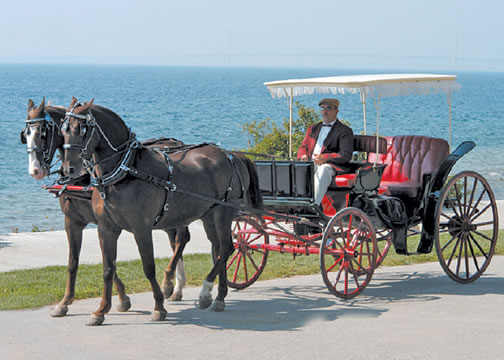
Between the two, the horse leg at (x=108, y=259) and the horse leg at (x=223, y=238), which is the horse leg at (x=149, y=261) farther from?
the horse leg at (x=223, y=238)

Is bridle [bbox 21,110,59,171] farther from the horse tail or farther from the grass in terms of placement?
the horse tail

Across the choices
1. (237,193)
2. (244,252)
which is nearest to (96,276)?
(244,252)

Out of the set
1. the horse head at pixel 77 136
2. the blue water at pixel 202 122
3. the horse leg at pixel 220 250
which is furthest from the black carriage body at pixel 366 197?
the blue water at pixel 202 122

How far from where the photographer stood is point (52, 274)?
11.5 metres

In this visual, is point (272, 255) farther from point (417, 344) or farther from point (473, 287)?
point (417, 344)

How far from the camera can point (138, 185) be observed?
8617mm

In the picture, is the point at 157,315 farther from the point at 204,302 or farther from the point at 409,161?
the point at 409,161

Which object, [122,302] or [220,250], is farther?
[220,250]

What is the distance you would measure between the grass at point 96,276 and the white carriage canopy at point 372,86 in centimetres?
243

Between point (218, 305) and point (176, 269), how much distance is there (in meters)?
1.26

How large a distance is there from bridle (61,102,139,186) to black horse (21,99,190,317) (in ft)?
0.84

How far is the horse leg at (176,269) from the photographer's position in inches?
400

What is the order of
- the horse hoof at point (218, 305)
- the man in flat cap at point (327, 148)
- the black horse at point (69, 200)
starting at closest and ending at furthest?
the black horse at point (69, 200)
the horse hoof at point (218, 305)
the man in flat cap at point (327, 148)

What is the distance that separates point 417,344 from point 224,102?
82492 mm
